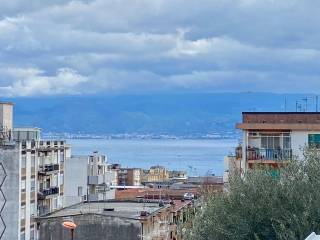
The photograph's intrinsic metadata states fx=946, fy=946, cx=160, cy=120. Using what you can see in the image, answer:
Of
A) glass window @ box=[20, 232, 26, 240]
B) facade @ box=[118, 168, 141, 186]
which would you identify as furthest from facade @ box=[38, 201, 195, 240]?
facade @ box=[118, 168, 141, 186]

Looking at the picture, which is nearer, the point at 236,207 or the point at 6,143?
the point at 236,207

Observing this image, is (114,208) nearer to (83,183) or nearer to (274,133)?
(274,133)

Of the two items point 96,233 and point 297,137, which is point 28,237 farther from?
point 297,137

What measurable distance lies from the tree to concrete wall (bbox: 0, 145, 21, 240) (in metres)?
34.1

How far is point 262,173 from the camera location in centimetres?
2175

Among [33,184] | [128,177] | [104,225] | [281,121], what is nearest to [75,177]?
[33,184]

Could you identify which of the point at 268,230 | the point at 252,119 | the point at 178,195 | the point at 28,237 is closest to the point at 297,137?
the point at 252,119

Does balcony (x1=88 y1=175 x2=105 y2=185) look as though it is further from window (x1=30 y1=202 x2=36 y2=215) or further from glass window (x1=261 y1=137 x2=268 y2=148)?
glass window (x1=261 y1=137 x2=268 y2=148)

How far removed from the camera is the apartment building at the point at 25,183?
5488cm

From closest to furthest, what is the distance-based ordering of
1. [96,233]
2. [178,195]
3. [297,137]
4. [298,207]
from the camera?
[298,207] → [297,137] → [96,233] → [178,195]

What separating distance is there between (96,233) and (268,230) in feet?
74.1

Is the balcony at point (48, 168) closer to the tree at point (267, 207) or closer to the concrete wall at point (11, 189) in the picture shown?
the concrete wall at point (11, 189)

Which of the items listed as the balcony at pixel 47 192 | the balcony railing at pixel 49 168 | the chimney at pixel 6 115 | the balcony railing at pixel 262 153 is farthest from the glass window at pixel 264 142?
the chimney at pixel 6 115

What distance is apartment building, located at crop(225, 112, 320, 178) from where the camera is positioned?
122ft
